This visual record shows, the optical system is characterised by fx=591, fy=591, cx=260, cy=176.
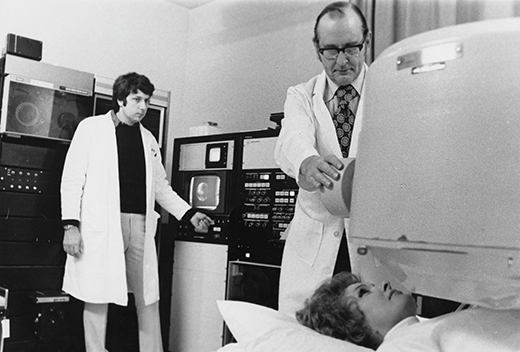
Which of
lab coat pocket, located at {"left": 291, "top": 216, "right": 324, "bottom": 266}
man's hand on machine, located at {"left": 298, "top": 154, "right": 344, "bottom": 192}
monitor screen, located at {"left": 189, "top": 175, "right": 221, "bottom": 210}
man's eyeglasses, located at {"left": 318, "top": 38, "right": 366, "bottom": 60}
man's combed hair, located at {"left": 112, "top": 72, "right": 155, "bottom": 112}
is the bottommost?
lab coat pocket, located at {"left": 291, "top": 216, "right": 324, "bottom": 266}

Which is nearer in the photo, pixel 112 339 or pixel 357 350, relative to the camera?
pixel 357 350

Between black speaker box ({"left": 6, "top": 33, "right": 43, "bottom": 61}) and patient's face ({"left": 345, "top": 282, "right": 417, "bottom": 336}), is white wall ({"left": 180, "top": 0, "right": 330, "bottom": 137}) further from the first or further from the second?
patient's face ({"left": 345, "top": 282, "right": 417, "bottom": 336})

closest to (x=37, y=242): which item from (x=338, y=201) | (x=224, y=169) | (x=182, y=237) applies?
(x=182, y=237)

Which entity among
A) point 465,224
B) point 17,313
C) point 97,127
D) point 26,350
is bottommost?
point 26,350

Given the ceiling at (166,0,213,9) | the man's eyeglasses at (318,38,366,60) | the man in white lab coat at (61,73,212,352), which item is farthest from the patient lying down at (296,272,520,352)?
the ceiling at (166,0,213,9)

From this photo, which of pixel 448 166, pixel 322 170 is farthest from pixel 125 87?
pixel 448 166

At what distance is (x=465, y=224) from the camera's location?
0.57m

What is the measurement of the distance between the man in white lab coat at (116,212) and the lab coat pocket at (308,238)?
5.43 feet

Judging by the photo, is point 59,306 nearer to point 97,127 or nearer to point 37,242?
point 37,242

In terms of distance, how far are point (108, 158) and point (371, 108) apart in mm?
2483

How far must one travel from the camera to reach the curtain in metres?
1.77

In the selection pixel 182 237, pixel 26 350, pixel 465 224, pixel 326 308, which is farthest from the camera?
pixel 182 237

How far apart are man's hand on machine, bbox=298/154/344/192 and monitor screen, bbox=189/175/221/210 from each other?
2.40 metres

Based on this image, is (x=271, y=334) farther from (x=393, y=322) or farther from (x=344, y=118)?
(x=344, y=118)
